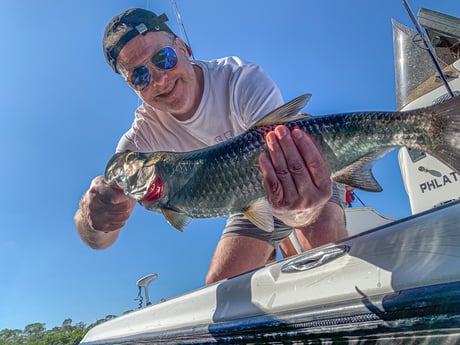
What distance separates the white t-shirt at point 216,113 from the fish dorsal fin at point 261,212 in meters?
0.98

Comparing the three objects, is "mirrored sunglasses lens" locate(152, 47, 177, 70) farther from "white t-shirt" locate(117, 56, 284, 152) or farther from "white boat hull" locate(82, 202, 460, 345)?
"white boat hull" locate(82, 202, 460, 345)

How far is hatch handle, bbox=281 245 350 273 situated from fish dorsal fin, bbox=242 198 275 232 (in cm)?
31

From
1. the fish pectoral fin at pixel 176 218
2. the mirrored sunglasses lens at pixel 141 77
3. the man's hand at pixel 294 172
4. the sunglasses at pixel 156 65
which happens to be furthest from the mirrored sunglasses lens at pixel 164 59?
the man's hand at pixel 294 172

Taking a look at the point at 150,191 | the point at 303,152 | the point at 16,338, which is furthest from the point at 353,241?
the point at 16,338

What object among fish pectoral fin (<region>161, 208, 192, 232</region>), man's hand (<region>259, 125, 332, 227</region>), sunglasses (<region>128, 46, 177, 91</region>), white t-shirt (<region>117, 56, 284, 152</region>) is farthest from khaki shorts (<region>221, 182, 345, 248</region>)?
sunglasses (<region>128, 46, 177, 91</region>)

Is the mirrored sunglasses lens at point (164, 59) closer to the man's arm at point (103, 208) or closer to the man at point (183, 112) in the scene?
the man at point (183, 112)

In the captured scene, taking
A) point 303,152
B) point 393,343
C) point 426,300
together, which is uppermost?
point 303,152

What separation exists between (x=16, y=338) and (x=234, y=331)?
21945 mm

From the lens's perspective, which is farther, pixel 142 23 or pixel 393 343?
pixel 142 23

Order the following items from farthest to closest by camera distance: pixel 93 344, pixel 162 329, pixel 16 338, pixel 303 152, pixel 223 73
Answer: pixel 16 338 → pixel 93 344 → pixel 223 73 → pixel 162 329 → pixel 303 152

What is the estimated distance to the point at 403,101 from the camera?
14.4ft

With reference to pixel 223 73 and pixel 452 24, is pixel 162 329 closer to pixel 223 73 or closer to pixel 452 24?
pixel 223 73

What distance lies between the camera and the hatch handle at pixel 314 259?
177cm

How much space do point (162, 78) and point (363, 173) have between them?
7.11 ft
